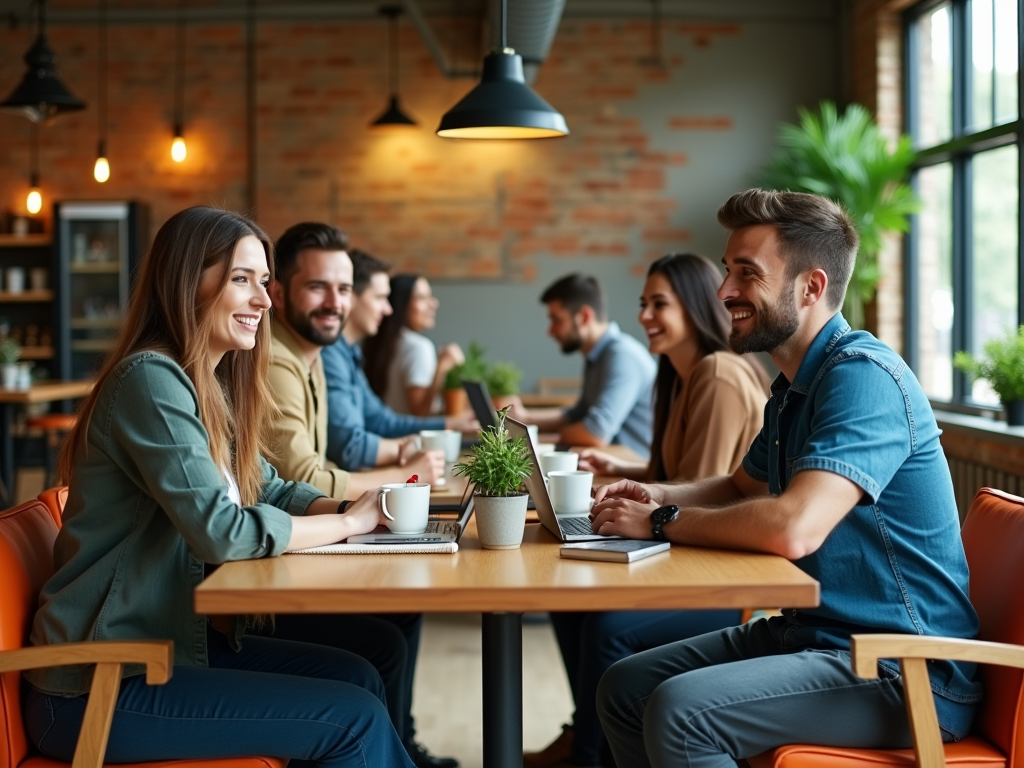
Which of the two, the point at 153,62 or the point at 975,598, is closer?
the point at 975,598

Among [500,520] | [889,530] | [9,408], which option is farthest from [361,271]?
[9,408]

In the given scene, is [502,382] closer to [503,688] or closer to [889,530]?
[503,688]

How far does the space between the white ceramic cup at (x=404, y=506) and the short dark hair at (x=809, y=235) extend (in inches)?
31.8

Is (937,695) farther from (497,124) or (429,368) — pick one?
(429,368)

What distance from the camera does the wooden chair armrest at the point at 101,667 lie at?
69.0 inches

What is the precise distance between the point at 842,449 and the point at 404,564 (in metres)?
0.73

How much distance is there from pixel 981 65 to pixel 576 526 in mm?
5136

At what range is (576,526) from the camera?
2168 mm

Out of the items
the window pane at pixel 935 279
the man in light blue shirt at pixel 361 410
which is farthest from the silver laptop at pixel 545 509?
the window pane at pixel 935 279

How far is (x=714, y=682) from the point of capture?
188 centimetres

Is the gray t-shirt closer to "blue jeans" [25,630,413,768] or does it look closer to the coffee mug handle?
the coffee mug handle

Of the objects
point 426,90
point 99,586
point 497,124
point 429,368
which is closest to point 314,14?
point 426,90

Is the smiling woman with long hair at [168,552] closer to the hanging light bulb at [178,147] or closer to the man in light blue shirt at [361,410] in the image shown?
the man in light blue shirt at [361,410]

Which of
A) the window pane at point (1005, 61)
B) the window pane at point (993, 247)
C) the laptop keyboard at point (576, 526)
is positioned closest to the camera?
the laptop keyboard at point (576, 526)
